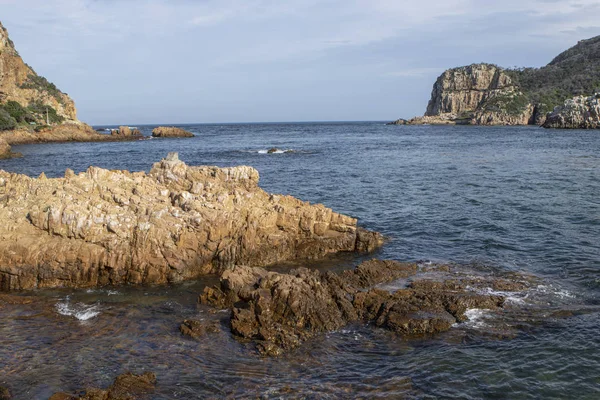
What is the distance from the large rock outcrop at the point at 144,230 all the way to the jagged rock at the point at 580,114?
105m

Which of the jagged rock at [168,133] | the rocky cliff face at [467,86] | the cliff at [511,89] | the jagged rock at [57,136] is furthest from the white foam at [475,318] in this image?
the rocky cliff face at [467,86]

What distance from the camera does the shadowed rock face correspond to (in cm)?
1430

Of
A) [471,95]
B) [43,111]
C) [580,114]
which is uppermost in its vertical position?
[471,95]

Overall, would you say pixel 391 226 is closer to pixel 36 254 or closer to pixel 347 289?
pixel 347 289

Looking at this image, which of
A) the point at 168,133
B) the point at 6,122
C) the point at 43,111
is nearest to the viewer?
the point at 6,122

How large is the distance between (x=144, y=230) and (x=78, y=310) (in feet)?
13.6

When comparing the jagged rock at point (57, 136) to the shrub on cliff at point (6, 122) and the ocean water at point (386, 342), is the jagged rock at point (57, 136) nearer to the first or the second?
the shrub on cliff at point (6, 122)

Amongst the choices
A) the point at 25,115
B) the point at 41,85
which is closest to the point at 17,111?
the point at 25,115

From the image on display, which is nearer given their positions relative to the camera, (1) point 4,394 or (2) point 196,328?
(1) point 4,394

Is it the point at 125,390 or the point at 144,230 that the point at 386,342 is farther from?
the point at 144,230

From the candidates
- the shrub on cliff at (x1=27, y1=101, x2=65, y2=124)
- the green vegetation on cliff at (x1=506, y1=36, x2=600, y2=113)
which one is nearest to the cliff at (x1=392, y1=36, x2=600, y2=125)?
the green vegetation on cliff at (x1=506, y1=36, x2=600, y2=113)

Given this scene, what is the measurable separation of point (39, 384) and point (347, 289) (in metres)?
9.52

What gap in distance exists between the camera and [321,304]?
1529 centimetres

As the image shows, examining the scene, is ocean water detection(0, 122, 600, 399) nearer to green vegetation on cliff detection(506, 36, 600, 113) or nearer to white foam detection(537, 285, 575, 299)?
white foam detection(537, 285, 575, 299)
